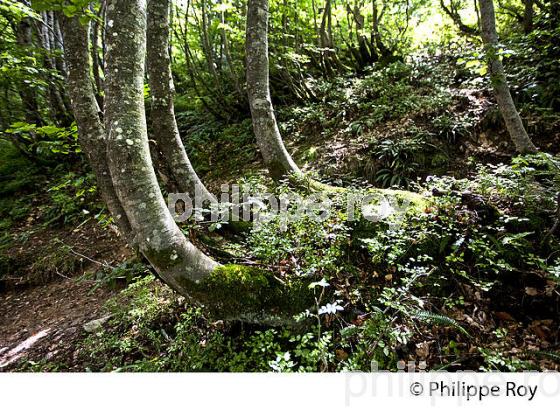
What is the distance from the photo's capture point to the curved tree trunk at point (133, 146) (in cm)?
236

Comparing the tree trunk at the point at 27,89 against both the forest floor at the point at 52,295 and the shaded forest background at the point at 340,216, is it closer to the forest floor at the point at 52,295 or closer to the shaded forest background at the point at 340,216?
the shaded forest background at the point at 340,216

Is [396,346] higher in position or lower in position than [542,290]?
lower

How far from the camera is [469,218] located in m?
3.10

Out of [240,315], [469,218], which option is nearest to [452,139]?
[469,218]

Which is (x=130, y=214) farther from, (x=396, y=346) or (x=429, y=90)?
(x=429, y=90)

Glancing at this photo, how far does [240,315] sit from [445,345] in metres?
1.70

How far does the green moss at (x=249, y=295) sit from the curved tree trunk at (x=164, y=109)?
1.46m

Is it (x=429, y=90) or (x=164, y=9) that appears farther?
(x=429, y=90)

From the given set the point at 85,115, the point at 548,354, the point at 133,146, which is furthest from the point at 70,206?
the point at 548,354

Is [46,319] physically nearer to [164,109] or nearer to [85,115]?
[85,115]

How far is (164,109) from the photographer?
3682 millimetres

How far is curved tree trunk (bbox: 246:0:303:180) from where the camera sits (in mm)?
4188

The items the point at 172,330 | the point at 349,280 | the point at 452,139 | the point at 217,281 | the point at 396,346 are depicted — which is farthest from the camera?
the point at 452,139

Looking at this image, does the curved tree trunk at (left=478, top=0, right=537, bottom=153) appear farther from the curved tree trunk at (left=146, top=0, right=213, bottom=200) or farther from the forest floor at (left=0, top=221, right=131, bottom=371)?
the forest floor at (left=0, top=221, right=131, bottom=371)
